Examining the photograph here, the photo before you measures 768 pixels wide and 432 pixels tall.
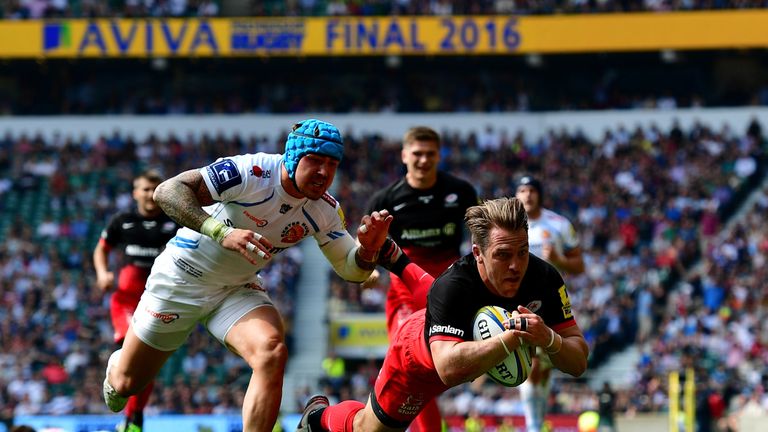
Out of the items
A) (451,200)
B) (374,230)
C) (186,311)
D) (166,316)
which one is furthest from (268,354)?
(451,200)

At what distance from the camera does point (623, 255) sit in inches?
1065

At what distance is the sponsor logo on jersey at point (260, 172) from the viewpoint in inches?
311

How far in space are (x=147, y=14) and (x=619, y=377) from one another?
19560 millimetres

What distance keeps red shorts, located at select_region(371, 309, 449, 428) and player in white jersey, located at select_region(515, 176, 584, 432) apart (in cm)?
364

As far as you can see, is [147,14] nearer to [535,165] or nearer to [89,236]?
[89,236]

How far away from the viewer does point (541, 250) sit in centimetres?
1133

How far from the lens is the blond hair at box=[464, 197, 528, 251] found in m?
6.65

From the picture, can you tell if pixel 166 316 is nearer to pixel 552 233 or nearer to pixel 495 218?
pixel 495 218

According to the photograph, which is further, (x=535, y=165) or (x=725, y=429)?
(x=535, y=165)

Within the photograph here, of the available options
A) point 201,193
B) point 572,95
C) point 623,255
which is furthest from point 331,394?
point 572,95

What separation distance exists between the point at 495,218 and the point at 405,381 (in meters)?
1.41

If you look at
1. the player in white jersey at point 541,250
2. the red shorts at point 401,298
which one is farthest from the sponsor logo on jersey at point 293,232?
the player in white jersey at point 541,250

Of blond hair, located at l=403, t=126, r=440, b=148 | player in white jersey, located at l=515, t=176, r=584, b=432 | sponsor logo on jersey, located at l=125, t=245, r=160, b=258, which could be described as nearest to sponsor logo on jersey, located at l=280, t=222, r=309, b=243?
blond hair, located at l=403, t=126, r=440, b=148

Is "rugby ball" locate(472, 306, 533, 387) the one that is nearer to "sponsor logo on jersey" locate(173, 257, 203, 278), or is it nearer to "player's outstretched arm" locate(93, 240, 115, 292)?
"sponsor logo on jersey" locate(173, 257, 203, 278)
